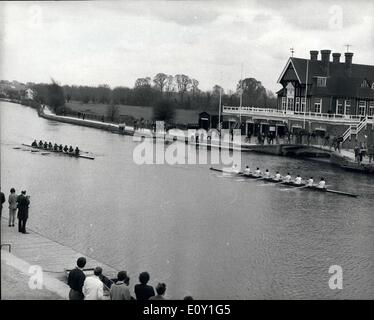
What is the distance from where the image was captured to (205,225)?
87.8ft

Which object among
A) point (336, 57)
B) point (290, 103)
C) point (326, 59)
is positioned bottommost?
point (290, 103)

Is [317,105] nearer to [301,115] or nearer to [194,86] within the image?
[301,115]

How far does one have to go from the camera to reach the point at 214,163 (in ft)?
167

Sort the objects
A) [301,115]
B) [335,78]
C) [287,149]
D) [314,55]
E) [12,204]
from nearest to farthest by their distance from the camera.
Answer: [12,204] → [287,149] → [301,115] → [335,78] → [314,55]

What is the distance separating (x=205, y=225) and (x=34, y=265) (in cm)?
1022

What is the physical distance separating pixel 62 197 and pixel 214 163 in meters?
21.0

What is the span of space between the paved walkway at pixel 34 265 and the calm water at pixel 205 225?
4.09ft

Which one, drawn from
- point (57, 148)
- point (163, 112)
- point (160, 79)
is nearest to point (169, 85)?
point (160, 79)

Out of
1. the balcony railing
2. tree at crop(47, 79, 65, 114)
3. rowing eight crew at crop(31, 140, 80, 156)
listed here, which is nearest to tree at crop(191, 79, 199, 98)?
tree at crop(47, 79, 65, 114)

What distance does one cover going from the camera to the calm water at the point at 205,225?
1922cm

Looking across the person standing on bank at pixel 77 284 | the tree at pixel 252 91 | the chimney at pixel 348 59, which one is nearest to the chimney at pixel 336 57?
the chimney at pixel 348 59

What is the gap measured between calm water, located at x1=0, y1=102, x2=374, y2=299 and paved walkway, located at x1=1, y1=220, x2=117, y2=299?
1.25 meters

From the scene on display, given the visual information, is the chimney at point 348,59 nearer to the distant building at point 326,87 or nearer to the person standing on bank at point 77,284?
the distant building at point 326,87
